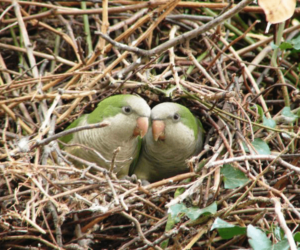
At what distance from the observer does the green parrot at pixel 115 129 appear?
3004 millimetres

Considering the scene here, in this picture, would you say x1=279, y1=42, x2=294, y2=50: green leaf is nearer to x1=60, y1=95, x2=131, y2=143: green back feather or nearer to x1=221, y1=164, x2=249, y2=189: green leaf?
x1=221, y1=164, x2=249, y2=189: green leaf

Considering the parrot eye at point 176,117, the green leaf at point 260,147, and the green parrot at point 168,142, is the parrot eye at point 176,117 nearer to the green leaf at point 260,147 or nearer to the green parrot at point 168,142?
the green parrot at point 168,142

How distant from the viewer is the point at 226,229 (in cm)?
235

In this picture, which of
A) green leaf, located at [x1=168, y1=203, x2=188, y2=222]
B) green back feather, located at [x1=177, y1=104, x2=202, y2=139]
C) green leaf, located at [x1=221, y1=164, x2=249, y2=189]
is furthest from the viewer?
green back feather, located at [x1=177, y1=104, x2=202, y2=139]

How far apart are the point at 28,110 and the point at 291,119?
5.78 ft

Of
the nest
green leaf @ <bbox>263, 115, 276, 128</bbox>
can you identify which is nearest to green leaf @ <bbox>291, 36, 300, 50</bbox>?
the nest

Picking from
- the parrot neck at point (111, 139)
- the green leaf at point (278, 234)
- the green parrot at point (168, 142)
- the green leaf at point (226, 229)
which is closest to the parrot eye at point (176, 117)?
the green parrot at point (168, 142)

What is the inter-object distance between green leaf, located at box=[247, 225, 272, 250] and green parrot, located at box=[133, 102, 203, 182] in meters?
1.11

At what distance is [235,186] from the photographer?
250 centimetres

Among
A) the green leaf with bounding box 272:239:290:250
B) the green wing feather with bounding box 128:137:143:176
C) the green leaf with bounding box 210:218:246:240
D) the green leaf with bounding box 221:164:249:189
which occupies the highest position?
the green leaf with bounding box 272:239:290:250

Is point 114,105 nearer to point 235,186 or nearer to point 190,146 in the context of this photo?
point 190,146

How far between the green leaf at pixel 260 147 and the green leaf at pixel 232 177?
0.71 ft

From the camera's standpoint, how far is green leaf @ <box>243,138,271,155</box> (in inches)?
105

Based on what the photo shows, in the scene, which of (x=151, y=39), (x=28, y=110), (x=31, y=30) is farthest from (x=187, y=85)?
(x=31, y=30)
